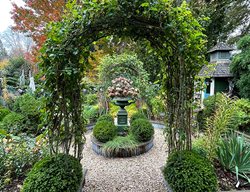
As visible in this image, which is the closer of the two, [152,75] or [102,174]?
[102,174]

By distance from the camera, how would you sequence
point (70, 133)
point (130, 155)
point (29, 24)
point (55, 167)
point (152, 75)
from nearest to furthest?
point (55, 167) → point (70, 133) → point (130, 155) → point (29, 24) → point (152, 75)

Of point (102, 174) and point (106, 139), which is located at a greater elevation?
point (106, 139)

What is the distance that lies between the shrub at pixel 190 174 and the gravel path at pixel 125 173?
25.3 inches

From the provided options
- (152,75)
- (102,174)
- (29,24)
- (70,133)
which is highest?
(29,24)

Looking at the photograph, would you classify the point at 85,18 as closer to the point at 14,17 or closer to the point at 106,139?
the point at 106,139

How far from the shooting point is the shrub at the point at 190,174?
5.86 feet

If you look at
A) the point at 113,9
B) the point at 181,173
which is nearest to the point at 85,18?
the point at 113,9

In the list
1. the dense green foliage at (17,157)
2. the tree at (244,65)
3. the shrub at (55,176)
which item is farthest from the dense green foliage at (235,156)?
the tree at (244,65)

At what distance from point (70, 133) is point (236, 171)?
2321 mm

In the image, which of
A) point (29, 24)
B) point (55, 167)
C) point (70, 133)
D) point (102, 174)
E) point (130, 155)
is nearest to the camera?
point (55, 167)

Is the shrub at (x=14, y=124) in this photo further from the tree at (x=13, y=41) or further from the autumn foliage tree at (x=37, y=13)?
the tree at (x=13, y=41)

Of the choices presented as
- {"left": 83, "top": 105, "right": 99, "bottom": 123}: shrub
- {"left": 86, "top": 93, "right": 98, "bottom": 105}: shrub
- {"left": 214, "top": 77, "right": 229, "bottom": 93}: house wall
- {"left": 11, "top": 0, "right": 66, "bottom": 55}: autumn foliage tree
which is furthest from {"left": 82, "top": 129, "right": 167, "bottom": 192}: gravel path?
{"left": 11, "top": 0, "right": 66, "bottom": 55}: autumn foliage tree

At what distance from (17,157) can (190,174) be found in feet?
8.19

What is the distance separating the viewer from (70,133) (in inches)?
85.9
